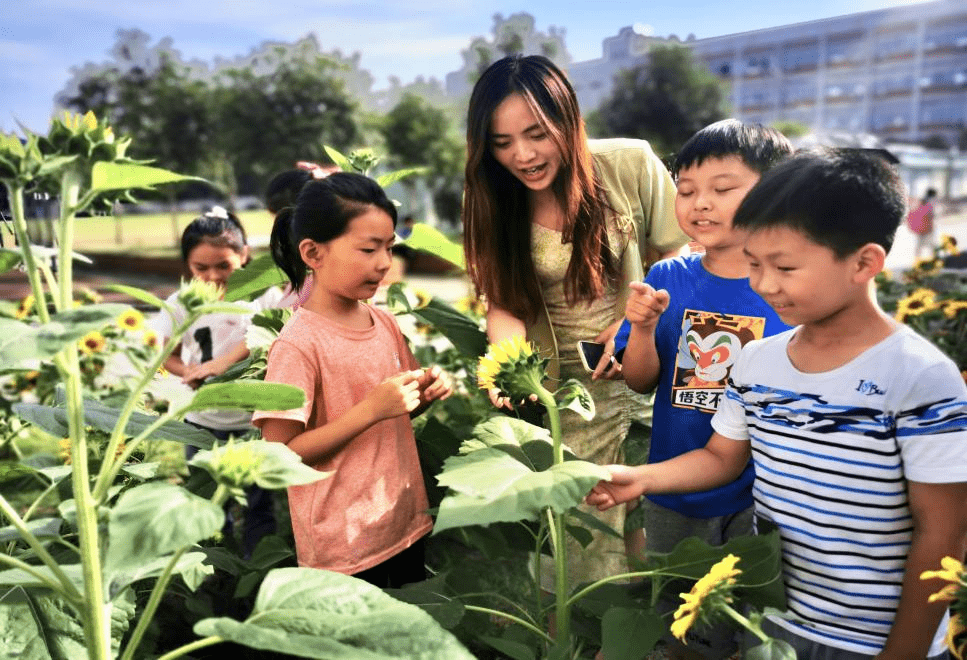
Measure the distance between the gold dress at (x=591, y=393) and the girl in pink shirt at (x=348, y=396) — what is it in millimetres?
382

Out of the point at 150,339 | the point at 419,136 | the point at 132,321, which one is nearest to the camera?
the point at 132,321

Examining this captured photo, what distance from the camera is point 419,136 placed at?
13.6 m

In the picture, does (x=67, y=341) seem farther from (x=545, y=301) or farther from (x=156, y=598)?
(x=545, y=301)

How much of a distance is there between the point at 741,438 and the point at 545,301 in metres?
0.64

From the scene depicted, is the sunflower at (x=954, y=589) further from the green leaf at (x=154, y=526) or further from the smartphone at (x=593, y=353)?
the smartphone at (x=593, y=353)

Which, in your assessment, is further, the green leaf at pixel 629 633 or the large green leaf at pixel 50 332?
the green leaf at pixel 629 633

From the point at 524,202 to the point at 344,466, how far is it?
603mm

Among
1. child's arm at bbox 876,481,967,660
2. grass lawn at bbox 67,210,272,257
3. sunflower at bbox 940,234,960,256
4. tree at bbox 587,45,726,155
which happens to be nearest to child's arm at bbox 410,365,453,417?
child's arm at bbox 876,481,967,660

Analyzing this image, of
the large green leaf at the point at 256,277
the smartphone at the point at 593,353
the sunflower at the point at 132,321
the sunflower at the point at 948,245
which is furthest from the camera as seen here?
the sunflower at the point at 948,245

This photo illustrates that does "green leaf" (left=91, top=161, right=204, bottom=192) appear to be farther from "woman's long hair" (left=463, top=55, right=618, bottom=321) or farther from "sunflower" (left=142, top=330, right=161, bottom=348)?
"sunflower" (left=142, top=330, right=161, bottom=348)

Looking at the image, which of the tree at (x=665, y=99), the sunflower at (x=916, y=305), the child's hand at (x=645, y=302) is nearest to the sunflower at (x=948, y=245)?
the sunflower at (x=916, y=305)

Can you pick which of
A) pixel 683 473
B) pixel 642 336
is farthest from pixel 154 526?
pixel 642 336

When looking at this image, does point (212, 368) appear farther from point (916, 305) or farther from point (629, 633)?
point (916, 305)

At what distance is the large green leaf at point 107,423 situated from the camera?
0.86 meters
